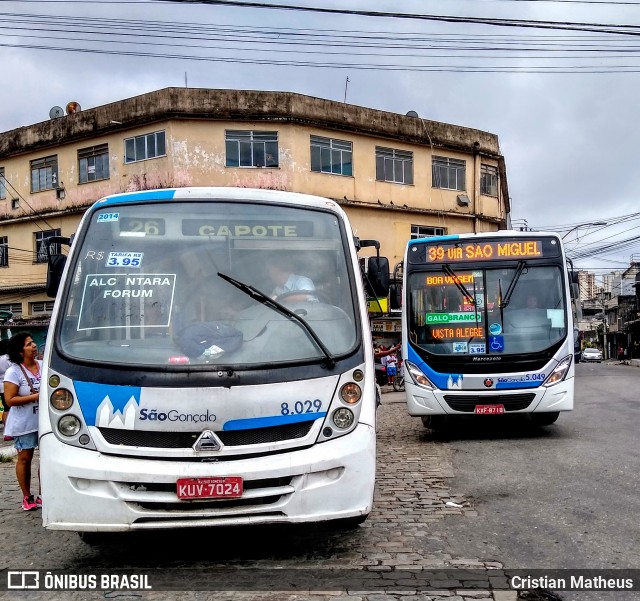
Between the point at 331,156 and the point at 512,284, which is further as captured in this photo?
the point at 331,156

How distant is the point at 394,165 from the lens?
2611 centimetres

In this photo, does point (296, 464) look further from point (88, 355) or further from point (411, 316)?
point (411, 316)

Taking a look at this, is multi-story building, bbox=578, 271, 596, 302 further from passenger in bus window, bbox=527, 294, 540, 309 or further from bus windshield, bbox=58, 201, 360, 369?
bus windshield, bbox=58, 201, 360, 369

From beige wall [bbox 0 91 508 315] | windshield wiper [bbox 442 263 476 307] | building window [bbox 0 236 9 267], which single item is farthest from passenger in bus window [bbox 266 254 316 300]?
building window [bbox 0 236 9 267]

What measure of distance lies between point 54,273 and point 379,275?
2596 millimetres

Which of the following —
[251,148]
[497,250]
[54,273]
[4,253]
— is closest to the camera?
[54,273]

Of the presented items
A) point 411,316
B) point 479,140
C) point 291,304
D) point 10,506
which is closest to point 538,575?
point 291,304

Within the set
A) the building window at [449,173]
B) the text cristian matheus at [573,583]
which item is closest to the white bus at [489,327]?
the text cristian matheus at [573,583]

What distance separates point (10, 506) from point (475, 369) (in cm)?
590

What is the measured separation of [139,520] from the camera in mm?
3977

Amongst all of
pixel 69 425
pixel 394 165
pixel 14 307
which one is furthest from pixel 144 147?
pixel 69 425

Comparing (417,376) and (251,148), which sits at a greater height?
(251,148)

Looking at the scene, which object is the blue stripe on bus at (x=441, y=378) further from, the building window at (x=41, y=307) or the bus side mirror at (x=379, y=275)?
the building window at (x=41, y=307)

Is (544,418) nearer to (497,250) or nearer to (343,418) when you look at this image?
(497,250)
